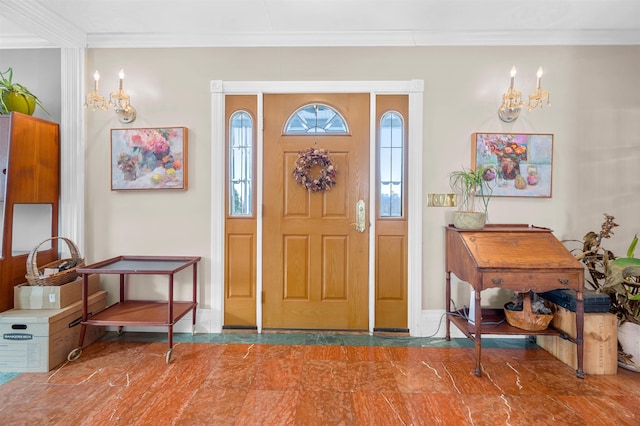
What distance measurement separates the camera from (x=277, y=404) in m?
1.96

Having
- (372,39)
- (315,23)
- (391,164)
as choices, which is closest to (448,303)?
(391,164)

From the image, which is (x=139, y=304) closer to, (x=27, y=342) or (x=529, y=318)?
(x=27, y=342)

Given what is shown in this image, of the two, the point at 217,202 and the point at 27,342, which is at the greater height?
the point at 217,202

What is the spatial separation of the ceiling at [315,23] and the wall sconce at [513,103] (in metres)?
0.47

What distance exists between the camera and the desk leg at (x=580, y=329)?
2.25m

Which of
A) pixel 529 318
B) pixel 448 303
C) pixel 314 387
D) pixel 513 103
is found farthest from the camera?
pixel 448 303

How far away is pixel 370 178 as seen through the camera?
2951 mm

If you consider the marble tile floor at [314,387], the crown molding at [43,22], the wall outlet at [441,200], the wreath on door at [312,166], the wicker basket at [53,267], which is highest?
the crown molding at [43,22]

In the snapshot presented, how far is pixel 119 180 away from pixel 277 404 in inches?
94.1

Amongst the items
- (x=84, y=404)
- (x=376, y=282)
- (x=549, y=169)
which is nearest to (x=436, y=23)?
(x=549, y=169)

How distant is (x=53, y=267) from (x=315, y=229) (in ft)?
7.43

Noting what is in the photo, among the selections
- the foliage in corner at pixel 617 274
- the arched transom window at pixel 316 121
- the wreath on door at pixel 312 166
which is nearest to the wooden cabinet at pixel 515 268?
the foliage in corner at pixel 617 274

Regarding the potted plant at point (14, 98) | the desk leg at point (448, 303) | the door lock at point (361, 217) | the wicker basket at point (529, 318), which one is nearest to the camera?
the wicker basket at point (529, 318)

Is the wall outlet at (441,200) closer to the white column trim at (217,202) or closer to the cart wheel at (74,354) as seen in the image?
the white column trim at (217,202)
